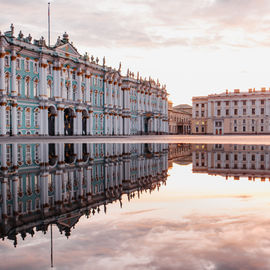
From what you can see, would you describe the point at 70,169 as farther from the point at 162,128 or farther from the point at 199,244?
the point at 162,128

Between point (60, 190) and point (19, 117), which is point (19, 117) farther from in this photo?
point (60, 190)

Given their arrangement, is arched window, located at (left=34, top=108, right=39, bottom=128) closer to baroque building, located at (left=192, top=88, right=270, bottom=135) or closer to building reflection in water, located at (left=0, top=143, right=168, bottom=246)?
building reflection in water, located at (left=0, top=143, right=168, bottom=246)

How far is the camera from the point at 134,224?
4004 millimetres

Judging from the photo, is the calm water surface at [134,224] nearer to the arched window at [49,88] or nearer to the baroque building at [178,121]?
the arched window at [49,88]

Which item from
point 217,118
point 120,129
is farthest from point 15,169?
point 217,118

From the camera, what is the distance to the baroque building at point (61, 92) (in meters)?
41.9

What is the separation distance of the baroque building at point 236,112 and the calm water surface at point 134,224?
361 feet

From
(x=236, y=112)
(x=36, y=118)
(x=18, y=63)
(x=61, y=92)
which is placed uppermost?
(x=18, y=63)

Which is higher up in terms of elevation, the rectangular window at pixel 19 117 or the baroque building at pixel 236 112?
the baroque building at pixel 236 112

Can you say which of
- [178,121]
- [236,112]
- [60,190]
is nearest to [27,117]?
[60,190]

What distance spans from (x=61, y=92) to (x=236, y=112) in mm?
77747

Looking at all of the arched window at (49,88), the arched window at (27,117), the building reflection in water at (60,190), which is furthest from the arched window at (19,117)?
the building reflection in water at (60,190)

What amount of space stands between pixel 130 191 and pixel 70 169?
3.57 metres

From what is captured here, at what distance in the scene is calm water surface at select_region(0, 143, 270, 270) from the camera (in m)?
2.92
